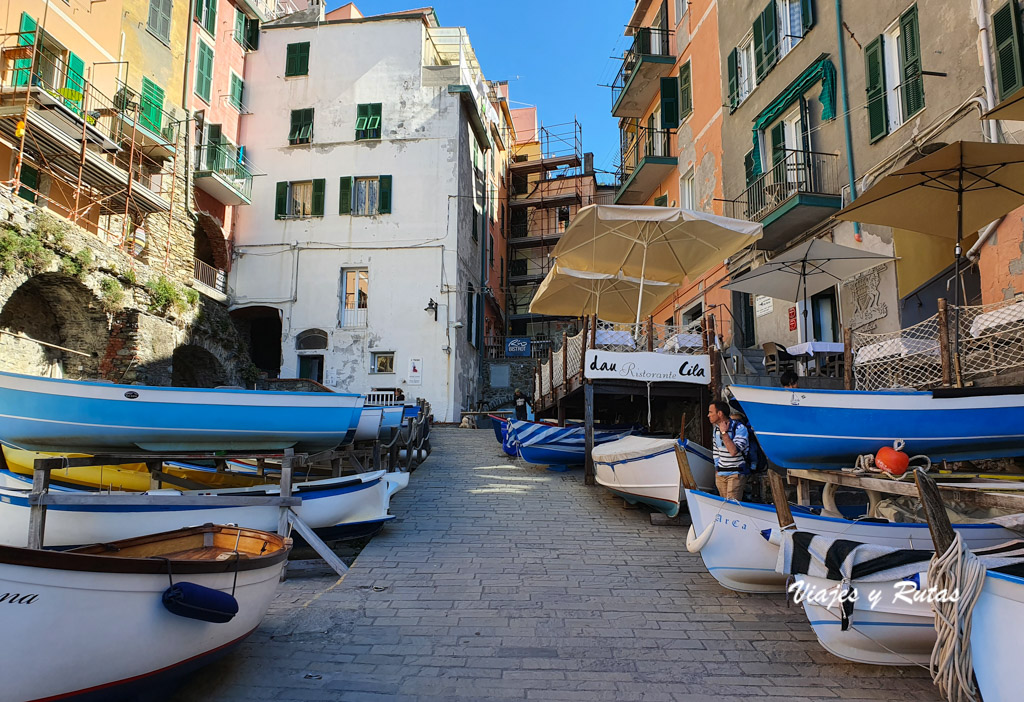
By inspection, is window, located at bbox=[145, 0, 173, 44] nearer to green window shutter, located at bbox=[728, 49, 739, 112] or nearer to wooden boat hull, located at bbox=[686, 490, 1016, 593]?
green window shutter, located at bbox=[728, 49, 739, 112]

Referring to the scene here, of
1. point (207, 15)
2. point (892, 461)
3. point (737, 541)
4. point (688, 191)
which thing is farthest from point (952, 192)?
point (207, 15)

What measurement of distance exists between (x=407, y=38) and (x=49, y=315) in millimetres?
15969

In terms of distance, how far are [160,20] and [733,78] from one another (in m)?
16.8

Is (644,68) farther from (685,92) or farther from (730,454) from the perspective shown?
(730,454)

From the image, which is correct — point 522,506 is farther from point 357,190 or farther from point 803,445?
point 357,190

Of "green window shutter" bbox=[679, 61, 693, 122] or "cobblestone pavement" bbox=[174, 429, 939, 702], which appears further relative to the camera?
"green window shutter" bbox=[679, 61, 693, 122]

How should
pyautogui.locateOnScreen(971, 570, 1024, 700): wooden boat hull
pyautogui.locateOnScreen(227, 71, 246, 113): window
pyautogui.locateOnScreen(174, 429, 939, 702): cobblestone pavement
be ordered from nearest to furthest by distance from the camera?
pyautogui.locateOnScreen(971, 570, 1024, 700): wooden boat hull, pyautogui.locateOnScreen(174, 429, 939, 702): cobblestone pavement, pyautogui.locateOnScreen(227, 71, 246, 113): window

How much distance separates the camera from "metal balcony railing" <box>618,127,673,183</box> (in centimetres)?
2047

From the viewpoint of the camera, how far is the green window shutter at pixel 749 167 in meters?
15.0

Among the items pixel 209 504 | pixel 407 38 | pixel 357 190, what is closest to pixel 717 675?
pixel 209 504

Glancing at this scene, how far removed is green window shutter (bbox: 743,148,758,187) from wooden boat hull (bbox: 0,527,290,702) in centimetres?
1437

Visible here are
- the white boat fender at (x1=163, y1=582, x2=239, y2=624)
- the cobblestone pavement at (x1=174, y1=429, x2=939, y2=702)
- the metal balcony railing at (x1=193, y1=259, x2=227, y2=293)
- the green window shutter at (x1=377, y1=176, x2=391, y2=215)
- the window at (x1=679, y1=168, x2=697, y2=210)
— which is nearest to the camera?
the white boat fender at (x1=163, y1=582, x2=239, y2=624)

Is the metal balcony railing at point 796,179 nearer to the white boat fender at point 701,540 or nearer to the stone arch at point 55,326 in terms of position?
the white boat fender at point 701,540

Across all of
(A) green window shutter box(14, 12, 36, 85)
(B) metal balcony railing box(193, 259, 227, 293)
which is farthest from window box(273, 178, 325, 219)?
(A) green window shutter box(14, 12, 36, 85)
